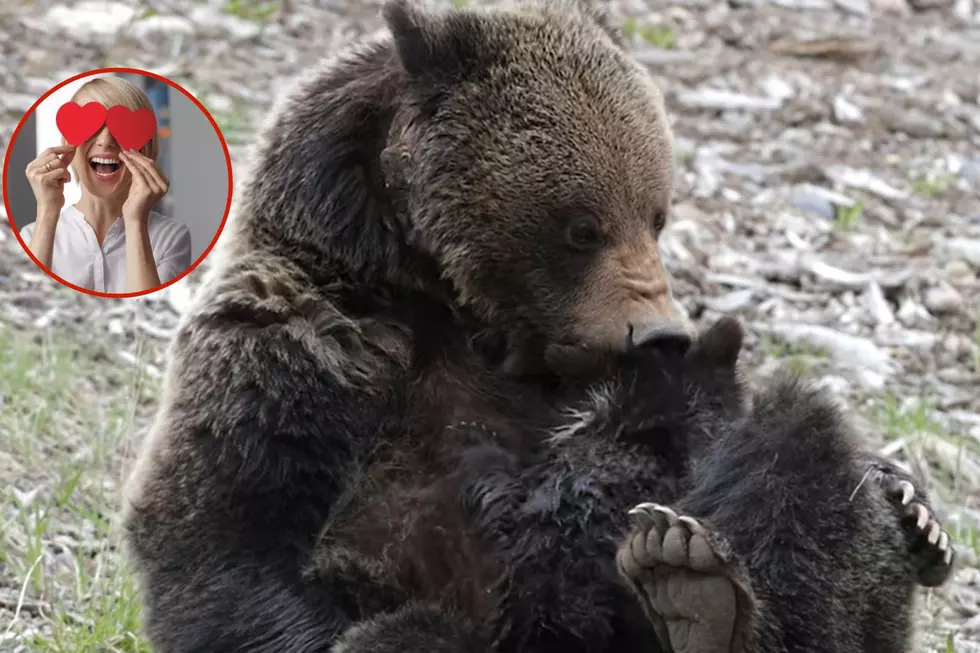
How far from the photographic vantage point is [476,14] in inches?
156

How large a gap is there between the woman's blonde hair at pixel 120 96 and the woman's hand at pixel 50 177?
0.18 m

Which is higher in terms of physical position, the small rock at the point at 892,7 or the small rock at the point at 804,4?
the small rock at the point at 804,4

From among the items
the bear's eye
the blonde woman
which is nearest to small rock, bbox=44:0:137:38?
the blonde woman

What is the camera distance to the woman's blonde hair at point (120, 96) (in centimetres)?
443

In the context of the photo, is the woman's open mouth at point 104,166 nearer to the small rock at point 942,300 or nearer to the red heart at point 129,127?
the red heart at point 129,127

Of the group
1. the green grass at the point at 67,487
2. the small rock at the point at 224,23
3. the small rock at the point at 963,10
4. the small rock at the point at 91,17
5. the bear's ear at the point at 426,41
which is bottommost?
the small rock at the point at 963,10

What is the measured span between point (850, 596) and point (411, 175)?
57.9 inches

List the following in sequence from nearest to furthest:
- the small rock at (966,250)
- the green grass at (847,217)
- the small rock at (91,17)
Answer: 1. the small rock at (966,250)
2. the green grass at (847,217)
3. the small rock at (91,17)

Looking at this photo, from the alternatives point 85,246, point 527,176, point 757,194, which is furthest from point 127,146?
point 757,194

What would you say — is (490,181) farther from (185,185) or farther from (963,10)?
(963,10)

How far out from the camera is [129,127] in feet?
14.4

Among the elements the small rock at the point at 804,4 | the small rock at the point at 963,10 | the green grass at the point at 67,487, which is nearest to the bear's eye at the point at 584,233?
the green grass at the point at 67,487

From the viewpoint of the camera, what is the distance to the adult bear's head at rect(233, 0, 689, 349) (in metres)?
3.77

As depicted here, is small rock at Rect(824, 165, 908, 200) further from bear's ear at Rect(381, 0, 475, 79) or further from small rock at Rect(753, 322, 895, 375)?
bear's ear at Rect(381, 0, 475, 79)
